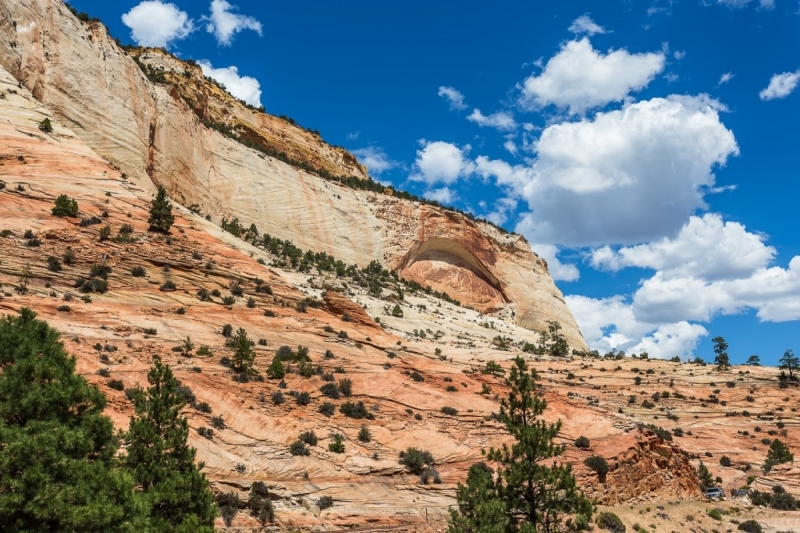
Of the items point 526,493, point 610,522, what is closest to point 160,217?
point 526,493

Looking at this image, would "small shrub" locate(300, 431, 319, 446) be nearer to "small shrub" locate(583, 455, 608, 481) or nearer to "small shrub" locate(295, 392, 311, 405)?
"small shrub" locate(295, 392, 311, 405)

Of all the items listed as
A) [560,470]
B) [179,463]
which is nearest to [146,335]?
[179,463]

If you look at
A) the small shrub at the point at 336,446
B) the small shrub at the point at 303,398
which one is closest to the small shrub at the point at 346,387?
the small shrub at the point at 303,398

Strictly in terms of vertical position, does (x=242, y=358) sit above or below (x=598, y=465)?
above

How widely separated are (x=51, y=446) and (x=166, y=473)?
390 centimetres

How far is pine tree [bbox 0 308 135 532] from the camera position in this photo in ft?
28.4

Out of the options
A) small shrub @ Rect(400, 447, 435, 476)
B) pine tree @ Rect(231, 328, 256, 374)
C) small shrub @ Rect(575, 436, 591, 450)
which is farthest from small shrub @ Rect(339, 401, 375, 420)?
small shrub @ Rect(575, 436, 591, 450)

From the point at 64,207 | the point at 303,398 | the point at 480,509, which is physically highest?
the point at 64,207

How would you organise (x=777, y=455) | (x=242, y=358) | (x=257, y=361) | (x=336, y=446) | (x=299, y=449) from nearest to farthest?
(x=299, y=449)
(x=336, y=446)
(x=242, y=358)
(x=257, y=361)
(x=777, y=455)

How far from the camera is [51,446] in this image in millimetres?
8992

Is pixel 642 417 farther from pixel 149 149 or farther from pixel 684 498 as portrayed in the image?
Answer: pixel 149 149

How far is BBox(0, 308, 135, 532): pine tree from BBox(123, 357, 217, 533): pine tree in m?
1.58

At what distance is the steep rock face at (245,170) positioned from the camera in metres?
45.2

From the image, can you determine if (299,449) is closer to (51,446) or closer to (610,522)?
(51,446)
